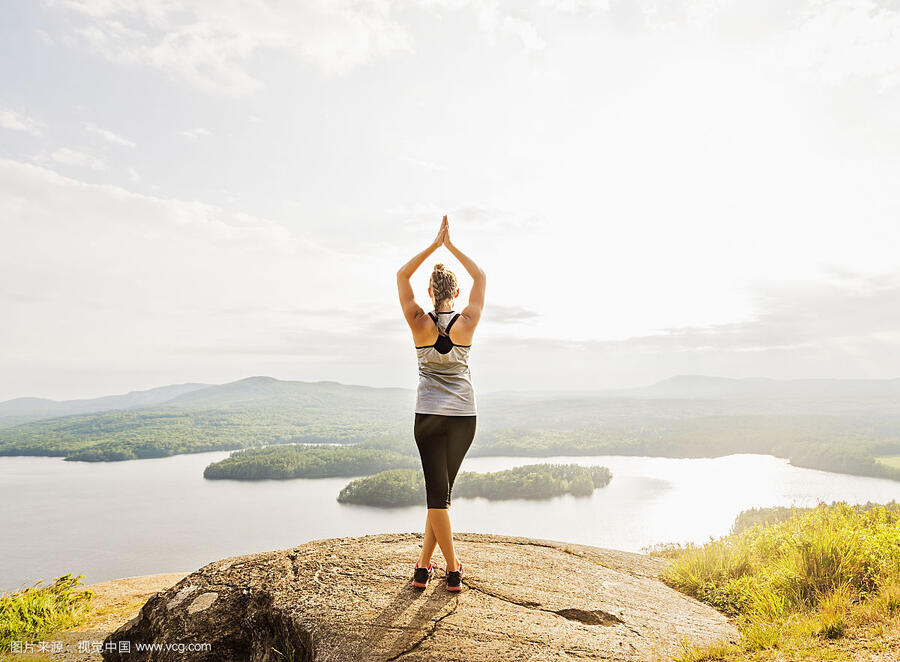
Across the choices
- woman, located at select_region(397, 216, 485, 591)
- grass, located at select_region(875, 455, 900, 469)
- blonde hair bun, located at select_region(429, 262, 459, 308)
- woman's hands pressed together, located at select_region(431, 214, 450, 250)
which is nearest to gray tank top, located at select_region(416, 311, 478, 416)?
woman, located at select_region(397, 216, 485, 591)

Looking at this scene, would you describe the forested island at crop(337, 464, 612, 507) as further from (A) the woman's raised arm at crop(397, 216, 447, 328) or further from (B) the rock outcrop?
(A) the woman's raised arm at crop(397, 216, 447, 328)

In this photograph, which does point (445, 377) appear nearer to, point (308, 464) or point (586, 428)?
point (308, 464)

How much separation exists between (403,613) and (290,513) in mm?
45998

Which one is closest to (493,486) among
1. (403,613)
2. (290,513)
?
(290,513)

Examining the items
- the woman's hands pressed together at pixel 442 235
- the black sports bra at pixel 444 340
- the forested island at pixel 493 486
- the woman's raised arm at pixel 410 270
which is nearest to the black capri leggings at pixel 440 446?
the black sports bra at pixel 444 340

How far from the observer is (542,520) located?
1613 inches

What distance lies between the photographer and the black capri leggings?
3795mm

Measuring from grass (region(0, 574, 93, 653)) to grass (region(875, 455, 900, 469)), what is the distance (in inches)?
2245

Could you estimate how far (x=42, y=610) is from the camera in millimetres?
6062

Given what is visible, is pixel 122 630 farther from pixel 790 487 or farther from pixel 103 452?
pixel 103 452

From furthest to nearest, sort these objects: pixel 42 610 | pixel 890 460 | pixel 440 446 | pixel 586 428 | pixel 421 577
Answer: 1. pixel 586 428
2. pixel 890 460
3. pixel 42 610
4. pixel 421 577
5. pixel 440 446

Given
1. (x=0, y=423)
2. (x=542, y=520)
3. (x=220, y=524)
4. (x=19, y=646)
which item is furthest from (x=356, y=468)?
(x=0, y=423)

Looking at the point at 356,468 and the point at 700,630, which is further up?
the point at 700,630

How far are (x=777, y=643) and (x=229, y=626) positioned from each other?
400 cm
